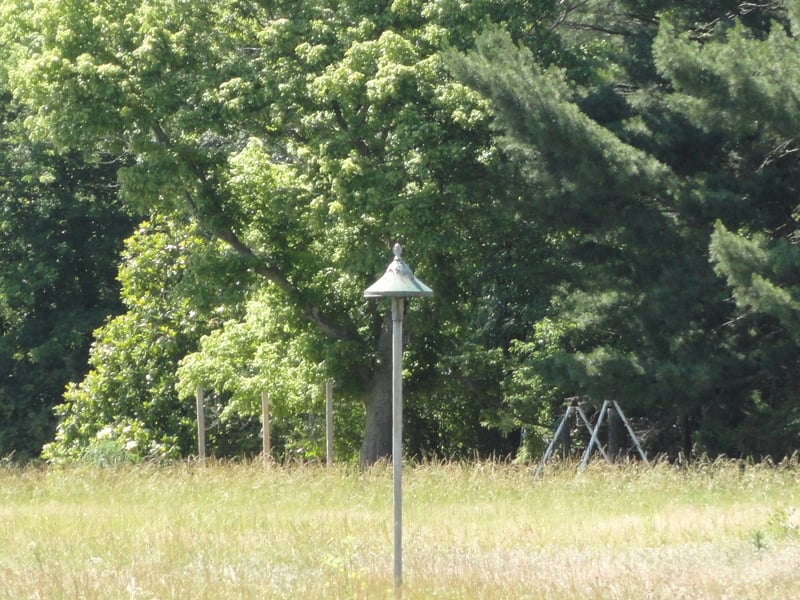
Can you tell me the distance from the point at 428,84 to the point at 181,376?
425 inches

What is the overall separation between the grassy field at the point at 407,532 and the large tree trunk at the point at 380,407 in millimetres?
5649

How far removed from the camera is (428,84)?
2069 cm

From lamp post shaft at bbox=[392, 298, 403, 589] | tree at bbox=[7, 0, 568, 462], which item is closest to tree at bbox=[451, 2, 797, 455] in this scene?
tree at bbox=[7, 0, 568, 462]

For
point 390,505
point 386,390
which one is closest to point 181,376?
point 386,390

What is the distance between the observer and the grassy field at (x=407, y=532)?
9531mm

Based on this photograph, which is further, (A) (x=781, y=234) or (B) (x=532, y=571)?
(A) (x=781, y=234)

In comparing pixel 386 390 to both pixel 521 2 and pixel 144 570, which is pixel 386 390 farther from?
pixel 144 570

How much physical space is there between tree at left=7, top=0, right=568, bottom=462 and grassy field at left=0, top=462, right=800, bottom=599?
16.1 ft

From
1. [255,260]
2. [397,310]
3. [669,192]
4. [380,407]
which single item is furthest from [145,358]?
[397,310]

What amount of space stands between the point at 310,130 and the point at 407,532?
10430 millimetres

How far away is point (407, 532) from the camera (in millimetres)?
12641

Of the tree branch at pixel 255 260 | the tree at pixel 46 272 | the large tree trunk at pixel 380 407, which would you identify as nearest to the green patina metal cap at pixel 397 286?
the tree branch at pixel 255 260

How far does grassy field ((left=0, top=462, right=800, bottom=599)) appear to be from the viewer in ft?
31.3

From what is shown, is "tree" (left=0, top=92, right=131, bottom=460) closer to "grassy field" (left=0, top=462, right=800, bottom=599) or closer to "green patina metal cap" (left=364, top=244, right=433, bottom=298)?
"grassy field" (left=0, top=462, right=800, bottom=599)
